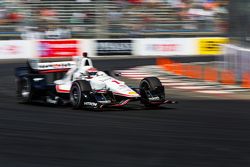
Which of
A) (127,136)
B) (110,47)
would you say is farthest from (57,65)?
(110,47)

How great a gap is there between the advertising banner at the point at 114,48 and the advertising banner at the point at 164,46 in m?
0.39

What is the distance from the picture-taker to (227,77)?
18.0 metres

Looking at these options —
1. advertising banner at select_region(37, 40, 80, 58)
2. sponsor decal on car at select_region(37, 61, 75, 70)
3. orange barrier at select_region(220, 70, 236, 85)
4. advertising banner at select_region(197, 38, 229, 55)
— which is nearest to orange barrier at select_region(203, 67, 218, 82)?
orange barrier at select_region(220, 70, 236, 85)

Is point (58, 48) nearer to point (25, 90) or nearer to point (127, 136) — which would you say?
point (25, 90)

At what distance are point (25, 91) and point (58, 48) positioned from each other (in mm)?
15108

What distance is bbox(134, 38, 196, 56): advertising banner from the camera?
29062 millimetres

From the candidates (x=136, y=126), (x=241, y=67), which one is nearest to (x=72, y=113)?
(x=136, y=126)

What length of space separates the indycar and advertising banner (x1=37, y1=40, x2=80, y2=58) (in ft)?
48.3

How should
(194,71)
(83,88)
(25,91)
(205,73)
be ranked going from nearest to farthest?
(83,88), (25,91), (205,73), (194,71)

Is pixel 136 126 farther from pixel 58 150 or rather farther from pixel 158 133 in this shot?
pixel 58 150

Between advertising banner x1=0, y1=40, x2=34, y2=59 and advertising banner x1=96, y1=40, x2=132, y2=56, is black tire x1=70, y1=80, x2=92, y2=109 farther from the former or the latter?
advertising banner x1=96, y1=40, x2=132, y2=56

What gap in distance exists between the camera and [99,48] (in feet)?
95.1

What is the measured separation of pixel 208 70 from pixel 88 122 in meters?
11.5

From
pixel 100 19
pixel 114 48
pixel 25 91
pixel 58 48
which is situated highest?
pixel 100 19
